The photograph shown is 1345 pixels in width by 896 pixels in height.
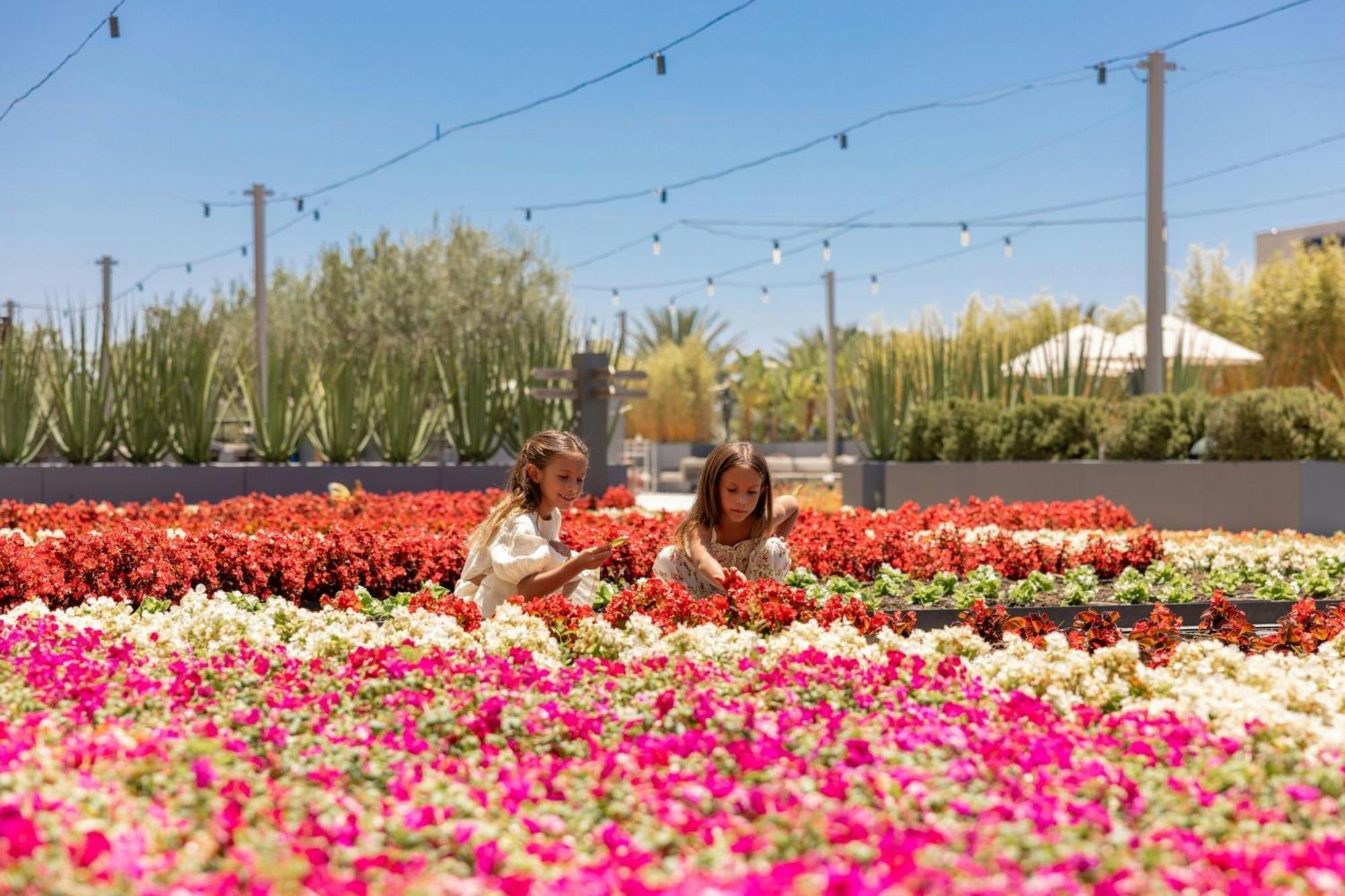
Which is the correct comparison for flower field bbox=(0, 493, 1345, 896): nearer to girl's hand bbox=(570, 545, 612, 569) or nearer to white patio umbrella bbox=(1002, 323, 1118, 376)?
girl's hand bbox=(570, 545, 612, 569)

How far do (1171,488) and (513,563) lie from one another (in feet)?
36.7

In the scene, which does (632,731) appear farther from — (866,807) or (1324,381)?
(1324,381)

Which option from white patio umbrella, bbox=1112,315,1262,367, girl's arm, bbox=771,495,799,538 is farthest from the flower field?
white patio umbrella, bbox=1112,315,1262,367

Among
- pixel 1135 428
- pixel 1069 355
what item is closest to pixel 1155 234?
Answer: pixel 1135 428

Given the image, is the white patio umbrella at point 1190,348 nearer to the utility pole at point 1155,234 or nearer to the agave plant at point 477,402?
the utility pole at point 1155,234

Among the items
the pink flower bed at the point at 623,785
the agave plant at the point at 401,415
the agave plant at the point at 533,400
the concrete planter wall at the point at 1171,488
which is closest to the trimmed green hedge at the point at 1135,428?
the concrete planter wall at the point at 1171,488

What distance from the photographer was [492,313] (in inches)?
1624

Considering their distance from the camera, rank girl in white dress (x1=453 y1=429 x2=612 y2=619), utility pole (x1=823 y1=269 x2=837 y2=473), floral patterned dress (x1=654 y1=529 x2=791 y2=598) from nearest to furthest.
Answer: girl in white dress (x1=453 y1=429 x2=612 y2=619) → floral patterned dress (x1=654 y1=529 x2=791 y2=598) → utility pole (x1=823 y1=269 x2=837 y2=473)

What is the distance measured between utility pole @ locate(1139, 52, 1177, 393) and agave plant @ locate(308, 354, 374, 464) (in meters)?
9.87

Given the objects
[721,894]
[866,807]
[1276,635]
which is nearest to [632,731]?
[866,807]

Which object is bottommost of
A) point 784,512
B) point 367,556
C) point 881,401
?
point 367,556

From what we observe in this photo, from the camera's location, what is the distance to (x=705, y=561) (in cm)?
588

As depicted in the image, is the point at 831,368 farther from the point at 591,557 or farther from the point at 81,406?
the point at 591,557

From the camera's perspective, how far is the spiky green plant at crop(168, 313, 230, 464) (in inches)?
692
